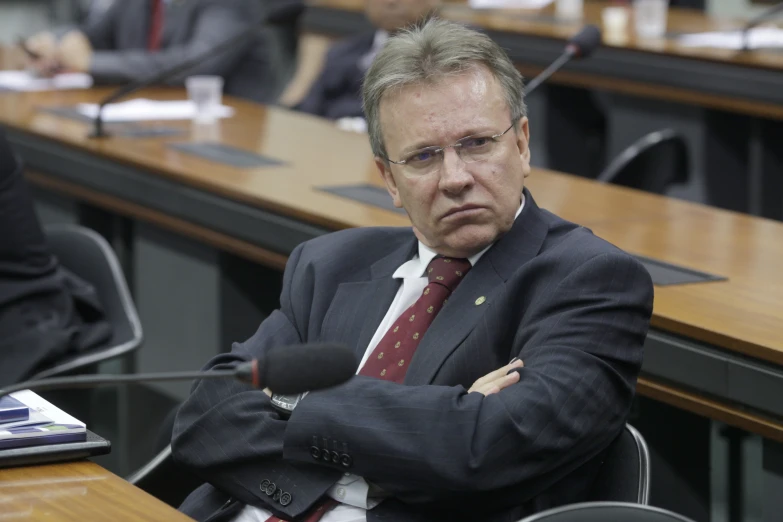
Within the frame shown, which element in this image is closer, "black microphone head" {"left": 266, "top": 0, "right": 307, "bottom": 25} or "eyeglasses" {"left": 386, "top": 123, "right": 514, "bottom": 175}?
"eyeglasses" {"left": 386, "top": 123, "right": 514, "bottom": 175}

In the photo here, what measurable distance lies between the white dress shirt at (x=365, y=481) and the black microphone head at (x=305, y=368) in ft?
1.60

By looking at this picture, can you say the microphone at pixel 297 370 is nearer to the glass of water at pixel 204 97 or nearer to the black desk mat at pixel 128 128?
the black desk mat at pixel 128 128

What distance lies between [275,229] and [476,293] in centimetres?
135

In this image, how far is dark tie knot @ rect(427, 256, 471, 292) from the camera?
194 cm

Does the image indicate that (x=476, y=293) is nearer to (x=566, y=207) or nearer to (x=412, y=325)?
(x=412, y=325)

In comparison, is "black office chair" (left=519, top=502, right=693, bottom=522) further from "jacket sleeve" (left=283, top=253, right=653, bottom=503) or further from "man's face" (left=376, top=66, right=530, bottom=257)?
"man's face" (left=376, top=66, right=530, bottom=257)

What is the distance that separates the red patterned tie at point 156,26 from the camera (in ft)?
17.6

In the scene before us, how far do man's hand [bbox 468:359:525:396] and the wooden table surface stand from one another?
19.0 inches

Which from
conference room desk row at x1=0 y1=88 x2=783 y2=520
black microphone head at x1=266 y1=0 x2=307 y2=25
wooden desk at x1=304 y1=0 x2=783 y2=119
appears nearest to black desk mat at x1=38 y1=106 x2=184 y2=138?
conference room desk row at x1=0 y1=88 x2=783 y2=520

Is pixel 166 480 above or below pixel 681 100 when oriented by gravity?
above

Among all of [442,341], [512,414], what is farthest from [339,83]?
[512,414]

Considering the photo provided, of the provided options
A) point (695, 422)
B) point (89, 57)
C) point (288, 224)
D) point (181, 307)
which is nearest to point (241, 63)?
point (89, 57)

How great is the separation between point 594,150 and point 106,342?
10.9ft

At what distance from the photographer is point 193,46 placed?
5.18 m
